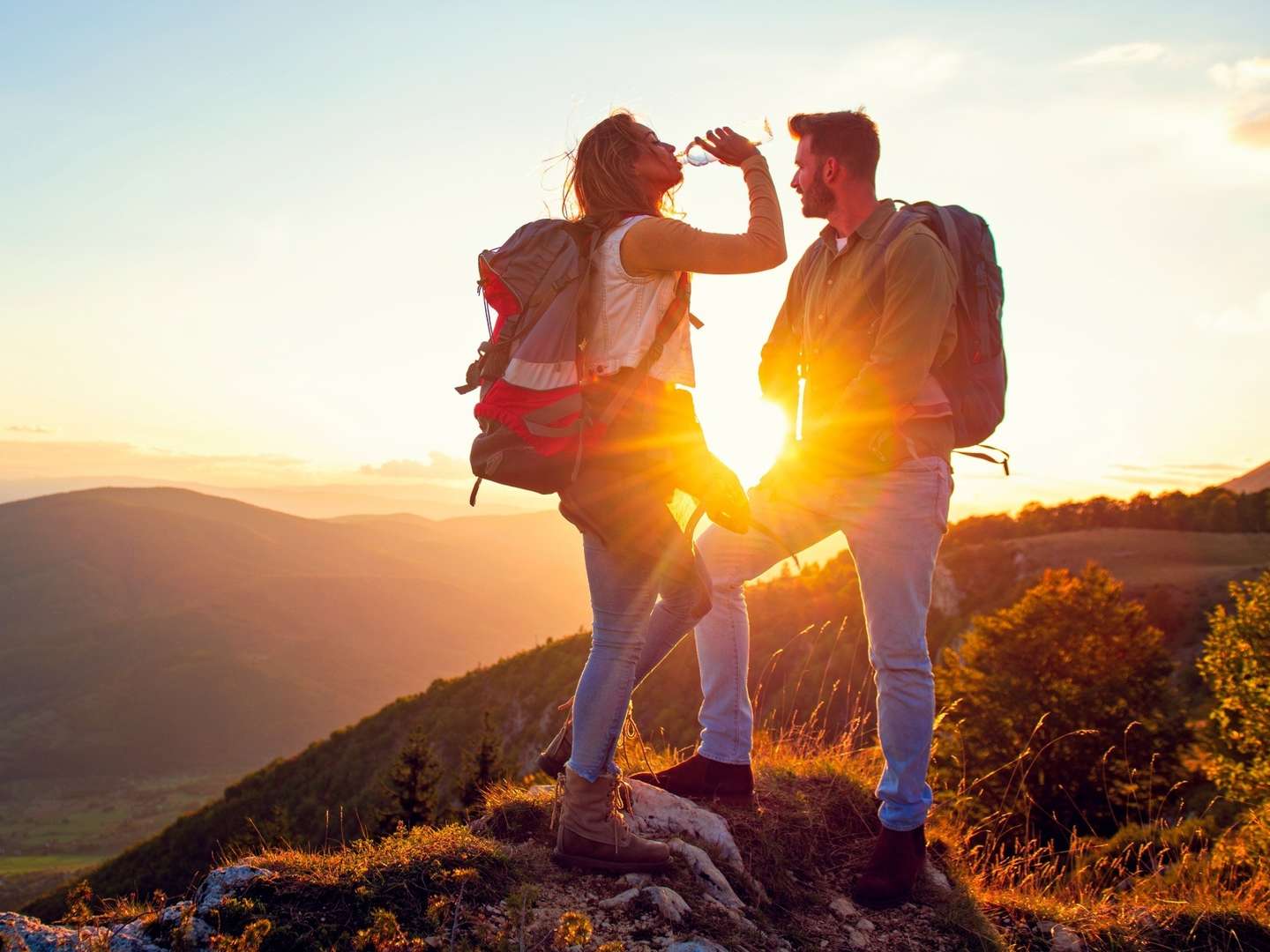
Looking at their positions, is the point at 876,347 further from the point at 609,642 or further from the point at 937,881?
the point at 937,881

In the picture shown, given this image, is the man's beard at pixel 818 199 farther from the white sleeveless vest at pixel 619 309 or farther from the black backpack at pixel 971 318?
the white sleeveless vest at pixel 619 309

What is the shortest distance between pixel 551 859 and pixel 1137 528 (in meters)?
41.5

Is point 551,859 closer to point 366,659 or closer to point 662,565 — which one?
point 662,565

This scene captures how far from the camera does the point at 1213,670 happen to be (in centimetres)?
1694

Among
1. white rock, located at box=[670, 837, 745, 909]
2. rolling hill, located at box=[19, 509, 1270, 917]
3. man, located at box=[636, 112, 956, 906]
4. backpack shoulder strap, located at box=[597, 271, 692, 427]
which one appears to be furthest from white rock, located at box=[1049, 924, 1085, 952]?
rolling hill, located at box=[19, 509, 1270, 917]

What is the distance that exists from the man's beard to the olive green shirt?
171 millimetres

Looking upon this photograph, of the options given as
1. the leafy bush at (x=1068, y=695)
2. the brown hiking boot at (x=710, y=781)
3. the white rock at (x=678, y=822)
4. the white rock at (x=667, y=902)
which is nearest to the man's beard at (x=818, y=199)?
the brown hiking boot at (x=710, y=781)

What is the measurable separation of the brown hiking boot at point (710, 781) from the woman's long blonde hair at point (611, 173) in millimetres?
2401

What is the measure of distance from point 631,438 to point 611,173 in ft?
2.96

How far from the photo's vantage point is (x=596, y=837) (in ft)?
9.93

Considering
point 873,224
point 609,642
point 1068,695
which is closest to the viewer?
point 609,642

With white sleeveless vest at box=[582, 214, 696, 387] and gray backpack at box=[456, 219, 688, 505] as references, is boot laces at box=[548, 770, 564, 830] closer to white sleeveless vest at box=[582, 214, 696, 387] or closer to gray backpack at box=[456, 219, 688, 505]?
gray backpack at box=[456, 219, 688, 505]

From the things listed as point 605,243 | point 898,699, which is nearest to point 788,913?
point 898,699

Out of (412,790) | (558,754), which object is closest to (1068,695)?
(412,790)
